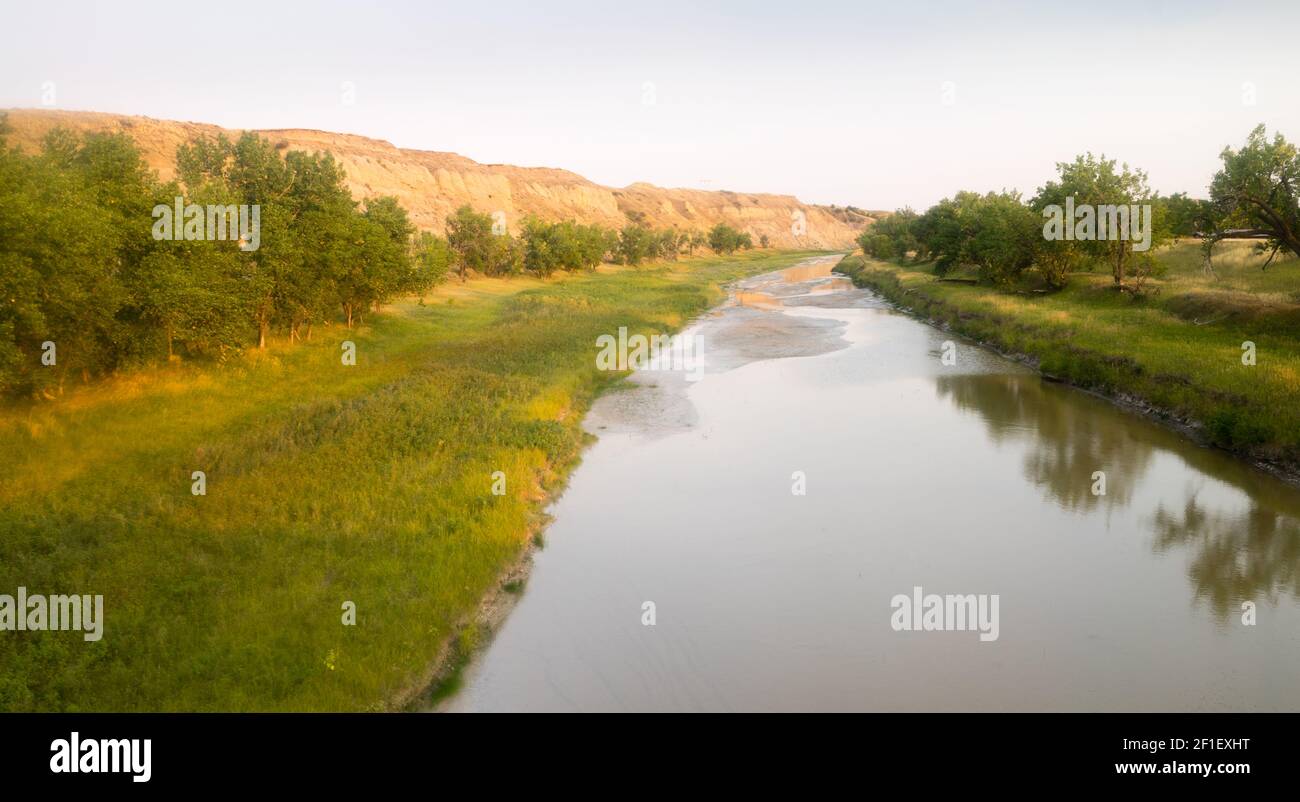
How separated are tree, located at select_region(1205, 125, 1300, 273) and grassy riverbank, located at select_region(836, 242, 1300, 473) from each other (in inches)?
137

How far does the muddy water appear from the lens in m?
10.6

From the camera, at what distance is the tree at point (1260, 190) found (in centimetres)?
2517

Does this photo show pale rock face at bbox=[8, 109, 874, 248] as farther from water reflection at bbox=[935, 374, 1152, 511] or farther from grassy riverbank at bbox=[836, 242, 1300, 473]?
grassy riverbank at bbox=[836, 242, 1300, 473]

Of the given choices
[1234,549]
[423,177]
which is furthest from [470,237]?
[1234,549]

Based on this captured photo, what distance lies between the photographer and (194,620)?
10844 millimetres

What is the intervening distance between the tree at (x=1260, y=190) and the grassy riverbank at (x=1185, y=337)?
3.49 metres

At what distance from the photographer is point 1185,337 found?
92.9 feet

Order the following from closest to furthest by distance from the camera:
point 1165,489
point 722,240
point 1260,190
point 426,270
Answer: point 1165,489, point 1260,190, point 426,270, point 722,240

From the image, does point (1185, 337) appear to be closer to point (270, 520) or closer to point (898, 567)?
point (898, 567)

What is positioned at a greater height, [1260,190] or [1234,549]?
[1260,190]

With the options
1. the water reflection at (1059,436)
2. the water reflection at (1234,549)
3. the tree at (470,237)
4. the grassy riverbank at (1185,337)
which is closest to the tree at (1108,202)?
the grassy riverbank at (1185,337)

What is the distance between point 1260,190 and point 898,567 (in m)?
21.6

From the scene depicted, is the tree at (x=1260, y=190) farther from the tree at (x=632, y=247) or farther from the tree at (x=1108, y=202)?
the tree at (x=632, y=247)
